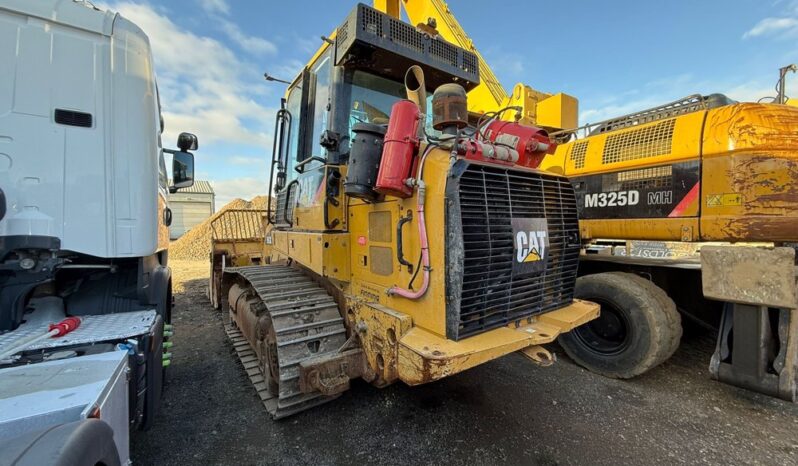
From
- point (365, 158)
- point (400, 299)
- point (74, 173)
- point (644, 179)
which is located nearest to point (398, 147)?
point (365, 158)

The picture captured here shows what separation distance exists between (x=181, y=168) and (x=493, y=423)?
361 cm

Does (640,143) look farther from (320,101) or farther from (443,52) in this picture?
(320,101)

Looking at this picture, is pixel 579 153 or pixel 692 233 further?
pixel 579 153

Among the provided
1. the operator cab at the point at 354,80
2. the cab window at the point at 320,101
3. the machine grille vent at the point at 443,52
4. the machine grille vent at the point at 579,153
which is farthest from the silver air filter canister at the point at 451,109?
the machine grille vent at the point at 579,153

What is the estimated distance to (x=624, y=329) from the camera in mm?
3725

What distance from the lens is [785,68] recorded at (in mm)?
3541

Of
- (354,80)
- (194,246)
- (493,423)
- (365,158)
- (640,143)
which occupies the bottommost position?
(493,423)

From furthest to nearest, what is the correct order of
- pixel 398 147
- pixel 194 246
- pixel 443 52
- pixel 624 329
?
pixel 194 246, pixel 624 329, pixel 443 52, pixel 398 147

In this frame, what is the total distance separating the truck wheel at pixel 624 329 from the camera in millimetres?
3426

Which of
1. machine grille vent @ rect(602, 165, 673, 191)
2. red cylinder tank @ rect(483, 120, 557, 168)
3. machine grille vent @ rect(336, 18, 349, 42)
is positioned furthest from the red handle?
machine grille vent @ rect(602, 165, 673, 191)

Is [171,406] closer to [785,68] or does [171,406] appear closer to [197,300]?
[197,300]

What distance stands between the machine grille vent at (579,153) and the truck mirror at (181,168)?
14.4 ft

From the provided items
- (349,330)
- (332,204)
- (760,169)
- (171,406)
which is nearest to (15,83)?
(332,204)

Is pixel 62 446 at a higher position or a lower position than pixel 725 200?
lower
